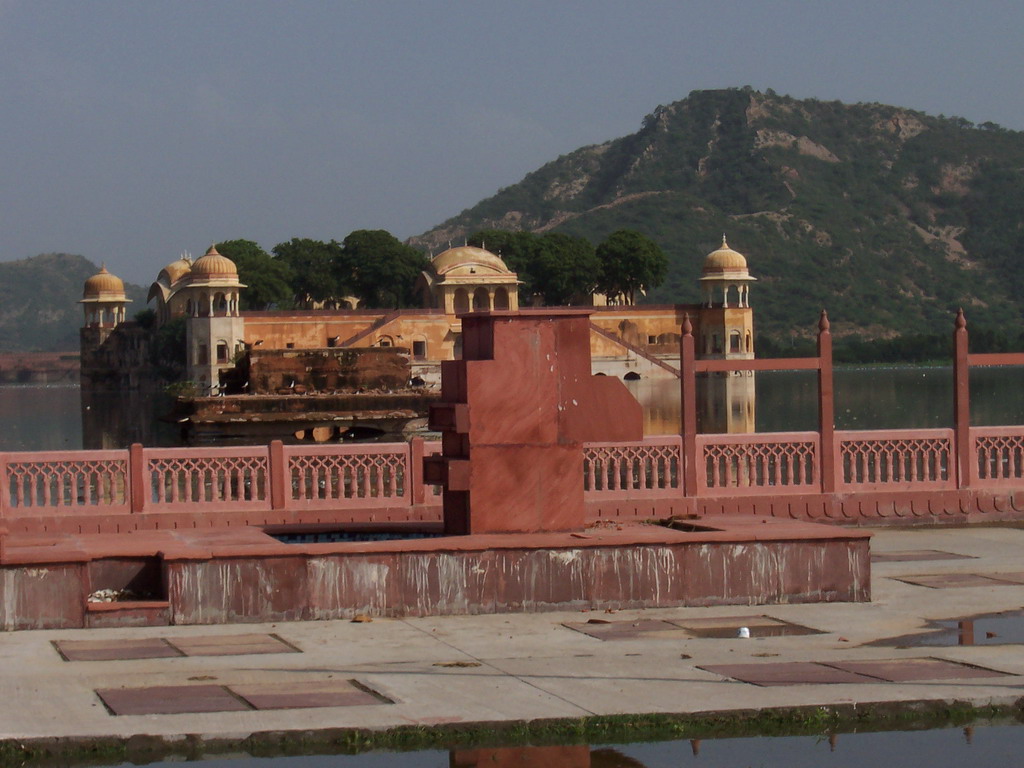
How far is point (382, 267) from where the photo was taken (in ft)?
244

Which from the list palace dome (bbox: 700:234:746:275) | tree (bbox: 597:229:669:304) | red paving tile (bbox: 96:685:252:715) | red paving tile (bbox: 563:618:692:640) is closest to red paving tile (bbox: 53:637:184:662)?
red paving tile (bbox: 96:685:252:715)

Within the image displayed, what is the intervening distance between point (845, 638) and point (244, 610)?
2.85m

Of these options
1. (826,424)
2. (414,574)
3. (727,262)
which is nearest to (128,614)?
(414,574)

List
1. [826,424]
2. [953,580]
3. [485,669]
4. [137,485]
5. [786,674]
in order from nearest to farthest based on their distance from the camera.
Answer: [786,674], [485,669], [953,580], [137,485], [826,424]

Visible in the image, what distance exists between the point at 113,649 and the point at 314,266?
69206 mm

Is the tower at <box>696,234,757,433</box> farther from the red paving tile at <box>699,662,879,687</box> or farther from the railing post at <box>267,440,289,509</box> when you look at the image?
the red paving tile at <box>699,662,879,687</box>

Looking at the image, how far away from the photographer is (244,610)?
795 cm

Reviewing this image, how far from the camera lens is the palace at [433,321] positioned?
6322cm

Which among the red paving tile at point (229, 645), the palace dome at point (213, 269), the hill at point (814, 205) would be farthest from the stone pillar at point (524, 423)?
the hill at point (814, 205)

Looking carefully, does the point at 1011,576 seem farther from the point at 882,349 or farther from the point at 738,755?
the point at 882,349

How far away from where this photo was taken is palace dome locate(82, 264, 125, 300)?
81312mm

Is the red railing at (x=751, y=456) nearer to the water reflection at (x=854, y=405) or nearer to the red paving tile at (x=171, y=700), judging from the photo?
the red paving tile at (x=171, y=700)

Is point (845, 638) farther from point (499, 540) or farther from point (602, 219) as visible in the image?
point (602, 219)

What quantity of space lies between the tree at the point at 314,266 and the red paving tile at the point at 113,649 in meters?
67.8
